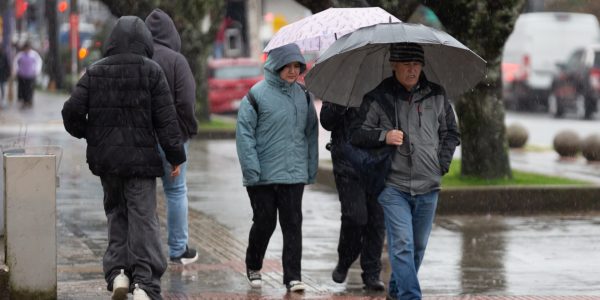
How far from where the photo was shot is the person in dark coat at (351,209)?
28.9 ft

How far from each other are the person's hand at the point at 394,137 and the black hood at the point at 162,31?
8.52ft

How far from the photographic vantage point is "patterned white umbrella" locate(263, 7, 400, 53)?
8898mm

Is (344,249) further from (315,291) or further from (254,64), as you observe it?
(254,64)

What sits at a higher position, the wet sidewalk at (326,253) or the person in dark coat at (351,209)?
the person in dark coat at (351,209)

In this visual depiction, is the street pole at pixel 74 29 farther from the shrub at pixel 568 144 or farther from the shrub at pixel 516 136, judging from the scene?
the shrub at pixel 568 144

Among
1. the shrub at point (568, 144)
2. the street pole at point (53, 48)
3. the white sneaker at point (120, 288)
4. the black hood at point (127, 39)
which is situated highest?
the black hood at point (127, 39)

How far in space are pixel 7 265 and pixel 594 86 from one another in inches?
1086

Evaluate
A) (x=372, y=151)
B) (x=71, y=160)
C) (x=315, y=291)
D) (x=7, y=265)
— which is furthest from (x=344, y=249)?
(x=71, y=160)

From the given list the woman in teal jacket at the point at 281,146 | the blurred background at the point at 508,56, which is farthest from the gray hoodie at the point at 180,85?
the blurred background at the point at 508,56

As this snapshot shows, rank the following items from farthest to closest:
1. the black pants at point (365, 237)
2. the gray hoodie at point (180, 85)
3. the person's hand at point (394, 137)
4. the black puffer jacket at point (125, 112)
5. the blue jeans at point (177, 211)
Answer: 1. the blue jeans at point (177, 211)
2. the gray hoodie at point (180, 85)
3. the black pants at point (365, 237)
4. the black puffer jacket at point (125, 112)
5. the person's hand at point (394, 137)

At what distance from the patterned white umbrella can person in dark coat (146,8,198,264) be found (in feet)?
2.62

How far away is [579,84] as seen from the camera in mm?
34781

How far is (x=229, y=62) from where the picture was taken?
35.3 m

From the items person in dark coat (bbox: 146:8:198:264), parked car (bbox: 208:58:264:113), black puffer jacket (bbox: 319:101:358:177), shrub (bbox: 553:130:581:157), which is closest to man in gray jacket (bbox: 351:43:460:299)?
black puffer jacket (bbox: 319:101:358:177)
